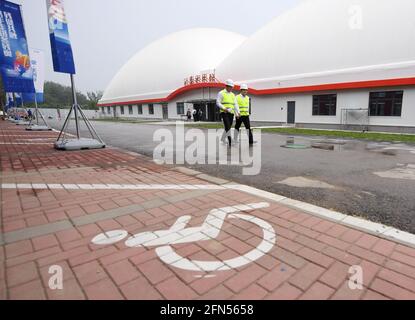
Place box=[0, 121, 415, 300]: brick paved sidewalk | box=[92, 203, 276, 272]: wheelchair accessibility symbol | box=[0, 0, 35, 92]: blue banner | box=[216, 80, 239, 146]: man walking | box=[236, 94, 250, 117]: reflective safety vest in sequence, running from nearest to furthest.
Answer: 1. box=[0, 121, 415, 300]: brick paved sidewalk
2. box=[92, 203, 276, 272]: wheelchair accessibility symbol
3. box=[216, 80, 239, 146]: man walking
4. box=[236, 94, 250, 117]: reflective safety vest
5. box=[0, 0, 35, 92]: blue banner

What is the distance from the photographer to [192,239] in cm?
269

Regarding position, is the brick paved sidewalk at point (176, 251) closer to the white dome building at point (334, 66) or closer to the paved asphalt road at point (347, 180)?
the paved asphalt road at point (347, 180)

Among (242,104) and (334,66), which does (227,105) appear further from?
(334,66)

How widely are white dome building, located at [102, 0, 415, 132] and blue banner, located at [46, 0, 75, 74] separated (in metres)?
16.5

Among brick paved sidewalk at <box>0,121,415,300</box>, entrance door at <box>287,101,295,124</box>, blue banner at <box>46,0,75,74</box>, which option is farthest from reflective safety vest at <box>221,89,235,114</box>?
entrance door at <box>287,101,295,124</box>

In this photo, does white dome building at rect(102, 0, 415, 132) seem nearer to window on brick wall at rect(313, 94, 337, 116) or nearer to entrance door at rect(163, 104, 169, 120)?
window on brick wall at rect(313, 94, 337, 116)

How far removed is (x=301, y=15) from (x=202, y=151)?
68.0 feet

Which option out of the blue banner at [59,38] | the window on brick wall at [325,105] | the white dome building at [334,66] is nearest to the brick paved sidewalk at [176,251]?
the blue banner at [59,38]

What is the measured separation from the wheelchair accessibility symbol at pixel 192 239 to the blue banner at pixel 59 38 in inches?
290

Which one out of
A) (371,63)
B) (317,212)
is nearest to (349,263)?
(317,212)

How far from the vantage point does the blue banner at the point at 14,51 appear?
41.4 ft

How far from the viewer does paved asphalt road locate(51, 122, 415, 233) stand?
3492mm

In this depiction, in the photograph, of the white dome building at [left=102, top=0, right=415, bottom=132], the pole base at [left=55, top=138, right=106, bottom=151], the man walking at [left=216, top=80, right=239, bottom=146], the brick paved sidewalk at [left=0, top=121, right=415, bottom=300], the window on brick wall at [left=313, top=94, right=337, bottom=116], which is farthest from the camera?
the window on brick wall at [left=313, top=94, right=337, bottom=116]

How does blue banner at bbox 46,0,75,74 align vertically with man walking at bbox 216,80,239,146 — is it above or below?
above
